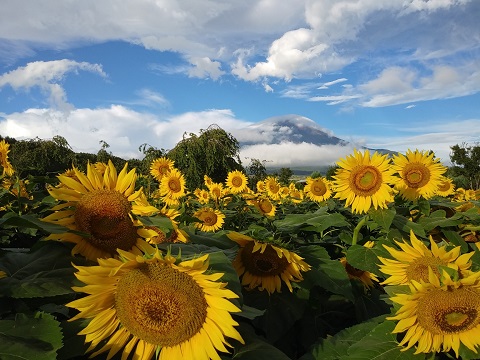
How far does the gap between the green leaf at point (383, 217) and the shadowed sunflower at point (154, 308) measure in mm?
2191

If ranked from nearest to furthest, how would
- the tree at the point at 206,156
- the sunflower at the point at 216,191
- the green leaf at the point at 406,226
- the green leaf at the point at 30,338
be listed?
the green leaf at the point at 30,338 < the green leaf at the point at 406,226 < the sunflower at the point at 216,191 < the tree at the point at 206,156

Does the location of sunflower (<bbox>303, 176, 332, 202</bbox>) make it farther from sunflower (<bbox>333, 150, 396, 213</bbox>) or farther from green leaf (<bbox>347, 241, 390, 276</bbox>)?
green leaf (<bbox>347, 241, 390, 276</bbox>)

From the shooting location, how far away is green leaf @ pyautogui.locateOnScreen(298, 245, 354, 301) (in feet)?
7.45

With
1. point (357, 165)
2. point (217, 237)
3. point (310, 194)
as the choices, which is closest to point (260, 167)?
point (310, 194)

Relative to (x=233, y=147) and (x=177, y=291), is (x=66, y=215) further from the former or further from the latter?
(x=233, y=147)

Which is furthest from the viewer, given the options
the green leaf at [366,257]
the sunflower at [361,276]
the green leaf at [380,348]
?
the sunflower at [361,276]

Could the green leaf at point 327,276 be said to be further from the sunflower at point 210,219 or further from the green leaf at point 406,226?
the sunflower at point 210,219

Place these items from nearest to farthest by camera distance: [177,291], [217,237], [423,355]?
[177,291] → [423,355] → [217,237]

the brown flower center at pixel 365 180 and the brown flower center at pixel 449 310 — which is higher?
the brown flower center at pixel 365 180

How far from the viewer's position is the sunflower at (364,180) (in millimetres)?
3930

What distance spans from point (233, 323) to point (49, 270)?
67 cm

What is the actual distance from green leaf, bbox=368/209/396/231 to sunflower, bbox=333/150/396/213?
0.21 metres

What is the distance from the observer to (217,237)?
245 centimetres

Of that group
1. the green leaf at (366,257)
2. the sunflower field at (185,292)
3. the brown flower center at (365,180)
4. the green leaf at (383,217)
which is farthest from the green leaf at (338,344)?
the brown flower center at (365,180)
